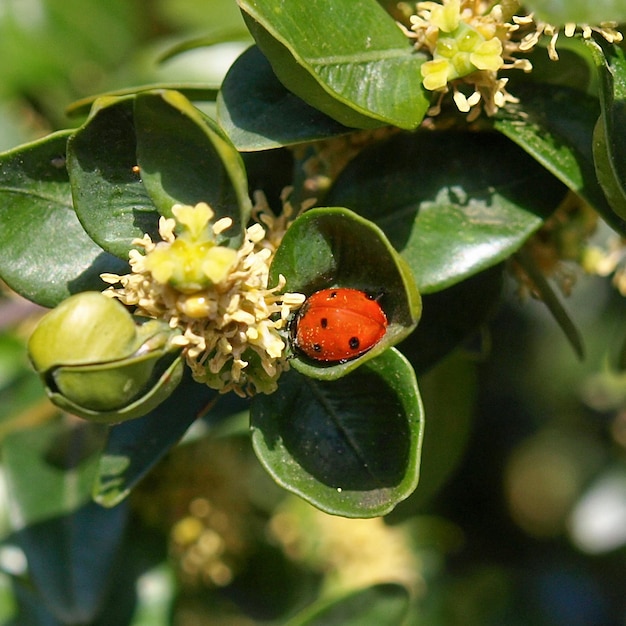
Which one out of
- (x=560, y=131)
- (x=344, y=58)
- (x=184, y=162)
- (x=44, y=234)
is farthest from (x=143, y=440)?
(x=560, y=131)

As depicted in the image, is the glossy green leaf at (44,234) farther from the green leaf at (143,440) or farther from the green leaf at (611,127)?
the green leaf at (611,127)

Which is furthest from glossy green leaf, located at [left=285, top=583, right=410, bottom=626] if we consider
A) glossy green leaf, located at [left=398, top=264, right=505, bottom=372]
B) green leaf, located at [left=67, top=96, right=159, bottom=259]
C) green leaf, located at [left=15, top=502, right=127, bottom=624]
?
green leaf, located at [left=67, top=96, right=159, bottom=259]

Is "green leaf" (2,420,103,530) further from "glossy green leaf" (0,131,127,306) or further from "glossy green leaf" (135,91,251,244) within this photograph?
"glossy green leaf" (135,91,251,244)

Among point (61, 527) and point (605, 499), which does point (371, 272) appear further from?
point (605, 499)

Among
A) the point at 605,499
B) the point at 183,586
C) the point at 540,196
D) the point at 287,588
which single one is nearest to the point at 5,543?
the point at 183,586

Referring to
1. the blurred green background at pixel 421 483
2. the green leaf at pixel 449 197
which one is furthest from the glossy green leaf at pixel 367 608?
the green leaf at pixel 449 197

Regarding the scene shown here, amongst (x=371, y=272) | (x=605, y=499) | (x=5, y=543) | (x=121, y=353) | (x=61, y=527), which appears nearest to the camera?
(x=121, y=353)
